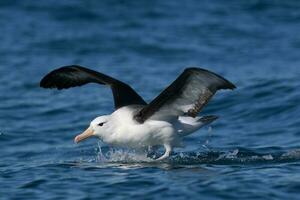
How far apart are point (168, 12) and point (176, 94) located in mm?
11996

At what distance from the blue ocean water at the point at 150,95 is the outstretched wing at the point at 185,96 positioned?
1.90ft

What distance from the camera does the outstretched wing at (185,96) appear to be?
1038cm

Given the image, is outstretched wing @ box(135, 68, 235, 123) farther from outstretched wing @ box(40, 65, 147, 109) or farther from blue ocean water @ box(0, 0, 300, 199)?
outstretched wing @ box(40, 65, 147, 109)

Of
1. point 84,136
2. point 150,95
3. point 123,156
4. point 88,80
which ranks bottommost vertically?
point 123,156

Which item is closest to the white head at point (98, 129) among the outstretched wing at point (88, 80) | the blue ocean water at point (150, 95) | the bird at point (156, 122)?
the bird at point (156, 122)

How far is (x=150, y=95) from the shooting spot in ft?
53.5

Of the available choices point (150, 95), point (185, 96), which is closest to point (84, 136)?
point (185, 96)

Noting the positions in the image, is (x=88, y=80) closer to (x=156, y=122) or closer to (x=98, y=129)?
(x=98, y=129)

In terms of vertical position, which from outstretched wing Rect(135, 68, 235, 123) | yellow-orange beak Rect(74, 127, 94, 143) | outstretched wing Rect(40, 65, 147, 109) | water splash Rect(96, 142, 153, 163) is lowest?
water splash Rect(96, 142, 153, 163)

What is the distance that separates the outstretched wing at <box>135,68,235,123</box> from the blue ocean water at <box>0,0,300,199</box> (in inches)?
22.8

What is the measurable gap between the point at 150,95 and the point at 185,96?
5.27m

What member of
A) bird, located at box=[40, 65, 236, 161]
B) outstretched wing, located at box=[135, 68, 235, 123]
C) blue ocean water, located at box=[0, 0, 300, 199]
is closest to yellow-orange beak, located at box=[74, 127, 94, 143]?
bird, located at box=[40, 65, 236, 161]

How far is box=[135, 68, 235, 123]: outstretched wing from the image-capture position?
10.4m

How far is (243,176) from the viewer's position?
993 cm
